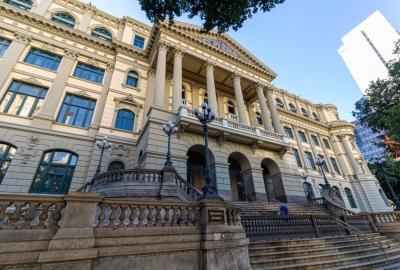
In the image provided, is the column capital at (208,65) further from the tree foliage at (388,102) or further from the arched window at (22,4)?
the arched window at (22,4)

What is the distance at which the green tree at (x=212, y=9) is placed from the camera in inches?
352

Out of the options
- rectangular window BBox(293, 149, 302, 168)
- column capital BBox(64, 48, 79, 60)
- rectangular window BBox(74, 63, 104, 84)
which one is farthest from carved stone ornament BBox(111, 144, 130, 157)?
rectangular window BBox(293, 149, 302, 168)

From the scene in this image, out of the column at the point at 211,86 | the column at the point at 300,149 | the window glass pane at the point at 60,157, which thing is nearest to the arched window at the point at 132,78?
the column at the point at 211,86

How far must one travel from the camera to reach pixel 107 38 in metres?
20.1

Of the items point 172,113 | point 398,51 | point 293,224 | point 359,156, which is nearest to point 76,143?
point 172,113

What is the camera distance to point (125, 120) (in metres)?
16.6

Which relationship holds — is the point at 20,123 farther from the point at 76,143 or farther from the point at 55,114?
the point at 76,143

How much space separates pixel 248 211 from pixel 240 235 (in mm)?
5892

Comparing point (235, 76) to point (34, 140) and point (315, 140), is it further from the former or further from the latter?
point (315, 140)

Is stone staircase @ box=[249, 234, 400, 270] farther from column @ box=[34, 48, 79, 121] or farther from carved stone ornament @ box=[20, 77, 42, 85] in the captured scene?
carved stone ornament @ box=[20, 77, 42, 85]

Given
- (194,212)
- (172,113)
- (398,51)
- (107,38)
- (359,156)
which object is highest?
(107,38)

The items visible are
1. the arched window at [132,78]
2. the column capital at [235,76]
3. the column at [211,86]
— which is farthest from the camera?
the column capital at [235,76]

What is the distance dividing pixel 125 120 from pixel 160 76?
4958 mm

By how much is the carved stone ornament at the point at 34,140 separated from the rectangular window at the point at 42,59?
6.57 metres
